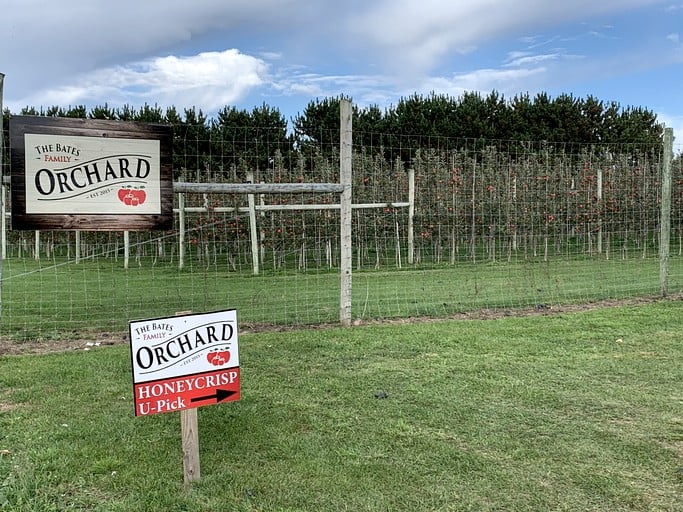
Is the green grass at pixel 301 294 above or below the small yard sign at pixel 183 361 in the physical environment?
below

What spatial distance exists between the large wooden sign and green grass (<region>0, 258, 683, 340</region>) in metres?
1.97

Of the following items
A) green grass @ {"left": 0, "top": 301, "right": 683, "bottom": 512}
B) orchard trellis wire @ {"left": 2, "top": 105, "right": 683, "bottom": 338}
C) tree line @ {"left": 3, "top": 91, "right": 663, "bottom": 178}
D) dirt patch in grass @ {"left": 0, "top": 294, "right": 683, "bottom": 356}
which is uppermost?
tree line @ {"left": 3, "top": 91, "right": 663, "bottom": 178}

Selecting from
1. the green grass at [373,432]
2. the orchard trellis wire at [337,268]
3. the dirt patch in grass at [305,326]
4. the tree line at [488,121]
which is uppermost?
the tree line at [488,121]

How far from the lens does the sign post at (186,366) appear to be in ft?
9.57

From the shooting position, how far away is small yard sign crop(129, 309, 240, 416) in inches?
115

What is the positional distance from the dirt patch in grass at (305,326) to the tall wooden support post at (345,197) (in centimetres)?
29

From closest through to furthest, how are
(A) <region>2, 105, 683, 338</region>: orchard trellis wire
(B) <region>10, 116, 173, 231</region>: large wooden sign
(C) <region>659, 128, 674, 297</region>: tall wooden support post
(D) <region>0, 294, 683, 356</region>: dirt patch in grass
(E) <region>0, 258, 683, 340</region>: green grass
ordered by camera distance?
1. (B) <region>10, 116, 173, 231</region>: large wooden sign
2. (D) <region>0, 294, 683, 356</region>: dirt patch in grass
3. (E) <region>0, 258, 683, 340</region>: green grass
4. (A) <region>2, 105, 683, 338</region>: orchard trellis wire
5. (C) <region>659, 128, 674, 297</region>: tall wooden support post

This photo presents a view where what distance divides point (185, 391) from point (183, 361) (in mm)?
146

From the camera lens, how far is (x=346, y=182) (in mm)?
6855

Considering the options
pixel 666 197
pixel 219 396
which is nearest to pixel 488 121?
pixel 666 197

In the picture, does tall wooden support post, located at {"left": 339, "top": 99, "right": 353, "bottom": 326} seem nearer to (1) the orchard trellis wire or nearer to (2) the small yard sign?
(1) the orchard trellis wire

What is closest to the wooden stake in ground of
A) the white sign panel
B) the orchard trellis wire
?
the white sign panel

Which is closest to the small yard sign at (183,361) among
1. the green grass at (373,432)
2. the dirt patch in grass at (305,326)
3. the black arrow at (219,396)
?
the black arrow at (219,396)

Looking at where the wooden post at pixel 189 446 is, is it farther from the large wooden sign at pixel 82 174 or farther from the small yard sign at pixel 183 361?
the large wooden sign at pixel 82 174
